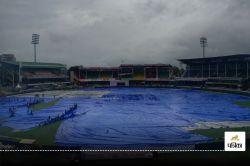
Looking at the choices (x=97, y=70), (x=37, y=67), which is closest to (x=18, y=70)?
(x=37, y=67)

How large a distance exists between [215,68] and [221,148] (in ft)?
41.8

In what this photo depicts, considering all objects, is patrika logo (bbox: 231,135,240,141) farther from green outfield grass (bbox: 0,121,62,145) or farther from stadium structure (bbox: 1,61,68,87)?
stadium structure (bbox: 1,61,68,87)

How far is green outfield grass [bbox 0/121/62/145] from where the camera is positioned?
8014 millimetres

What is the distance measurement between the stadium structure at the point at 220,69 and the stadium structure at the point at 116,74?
2.45m

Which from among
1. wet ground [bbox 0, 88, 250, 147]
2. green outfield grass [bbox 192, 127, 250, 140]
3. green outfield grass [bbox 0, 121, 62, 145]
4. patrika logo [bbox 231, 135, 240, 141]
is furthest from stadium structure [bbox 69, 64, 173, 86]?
patrika logo [bbox 231, 135, 240, 141]

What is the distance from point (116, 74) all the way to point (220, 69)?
7.37 meters

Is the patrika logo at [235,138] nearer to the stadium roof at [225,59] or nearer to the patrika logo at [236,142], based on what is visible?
the patrika logo at [236,142]

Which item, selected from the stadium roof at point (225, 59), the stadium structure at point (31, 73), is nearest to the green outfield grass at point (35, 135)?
the stadium structure at point (31, 73)

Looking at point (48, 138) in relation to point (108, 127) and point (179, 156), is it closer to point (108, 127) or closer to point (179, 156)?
point (108, 127)

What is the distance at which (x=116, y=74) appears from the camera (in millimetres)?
16031

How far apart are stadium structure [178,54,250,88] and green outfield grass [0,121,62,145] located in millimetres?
7564

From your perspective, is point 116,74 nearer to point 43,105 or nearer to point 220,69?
point 43,105

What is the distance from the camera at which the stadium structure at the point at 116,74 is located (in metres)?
15.7

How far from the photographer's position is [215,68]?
18.4m
